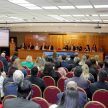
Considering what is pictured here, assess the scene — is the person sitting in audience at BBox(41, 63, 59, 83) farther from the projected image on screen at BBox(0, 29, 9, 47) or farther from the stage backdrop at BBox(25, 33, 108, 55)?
the stage backdrop at BBox(25, 33, 108, 55)

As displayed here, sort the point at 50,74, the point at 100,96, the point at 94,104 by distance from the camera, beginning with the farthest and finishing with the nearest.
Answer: the point at 50,74, the point at 100,96, the point at 94,104

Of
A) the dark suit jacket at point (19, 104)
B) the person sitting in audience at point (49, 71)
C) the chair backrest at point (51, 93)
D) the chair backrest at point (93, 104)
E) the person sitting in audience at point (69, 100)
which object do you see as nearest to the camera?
the person sitting in audience at point (69, 100)

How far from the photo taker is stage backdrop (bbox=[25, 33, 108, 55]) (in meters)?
18.7

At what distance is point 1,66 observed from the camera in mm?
8086

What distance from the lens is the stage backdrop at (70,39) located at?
1869cm

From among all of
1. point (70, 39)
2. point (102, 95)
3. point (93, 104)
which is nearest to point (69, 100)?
point (93, 104)

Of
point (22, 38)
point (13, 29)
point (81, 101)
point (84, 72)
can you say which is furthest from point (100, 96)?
point (22, 38)

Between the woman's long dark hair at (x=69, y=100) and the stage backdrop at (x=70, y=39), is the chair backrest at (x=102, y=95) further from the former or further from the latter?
the stage backdrop at (x=70, y=39)

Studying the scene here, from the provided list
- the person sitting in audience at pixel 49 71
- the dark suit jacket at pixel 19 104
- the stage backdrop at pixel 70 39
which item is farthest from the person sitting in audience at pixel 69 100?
the stage backdrop at pixel 70 39

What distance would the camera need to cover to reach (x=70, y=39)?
19156 mm

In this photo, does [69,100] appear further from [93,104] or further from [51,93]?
[51,93]

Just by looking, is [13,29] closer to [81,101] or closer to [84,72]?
[84,72]

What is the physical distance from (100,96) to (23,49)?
13.8 m

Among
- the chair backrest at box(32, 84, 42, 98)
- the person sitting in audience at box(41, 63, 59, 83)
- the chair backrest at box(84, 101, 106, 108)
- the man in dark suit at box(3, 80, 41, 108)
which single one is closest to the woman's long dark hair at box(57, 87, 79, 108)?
the man in dark suit at box(3, 80, 41, 108)
